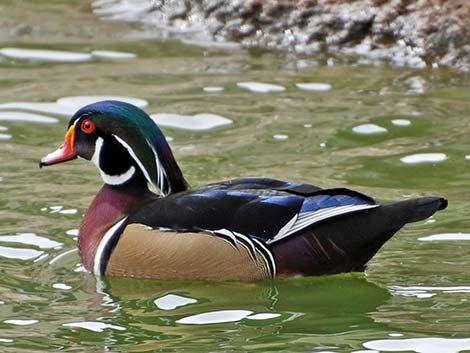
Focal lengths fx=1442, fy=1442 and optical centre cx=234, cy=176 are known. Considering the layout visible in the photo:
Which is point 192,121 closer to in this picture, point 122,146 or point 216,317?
point 122,146

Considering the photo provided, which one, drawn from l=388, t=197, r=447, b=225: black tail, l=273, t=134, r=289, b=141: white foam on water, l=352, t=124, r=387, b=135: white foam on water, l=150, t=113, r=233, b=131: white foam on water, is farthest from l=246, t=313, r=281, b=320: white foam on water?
l=150, t=113, r=233, b=131: white foam on water

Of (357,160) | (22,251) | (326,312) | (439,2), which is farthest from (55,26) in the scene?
(326,312)

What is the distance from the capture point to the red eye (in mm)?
7578

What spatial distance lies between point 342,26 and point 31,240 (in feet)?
15.3

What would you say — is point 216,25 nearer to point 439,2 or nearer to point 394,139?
point 439,2

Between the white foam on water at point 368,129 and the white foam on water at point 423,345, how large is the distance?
3.69 metres

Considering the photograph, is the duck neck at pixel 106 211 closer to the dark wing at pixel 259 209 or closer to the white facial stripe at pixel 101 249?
the white facial stripe at pixel 101 249

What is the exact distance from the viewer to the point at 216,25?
40.2 ft

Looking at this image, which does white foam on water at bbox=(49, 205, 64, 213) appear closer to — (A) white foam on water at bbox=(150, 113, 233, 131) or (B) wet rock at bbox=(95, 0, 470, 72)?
(A) white foam on water at bbox=(150, 113, 233, 131)

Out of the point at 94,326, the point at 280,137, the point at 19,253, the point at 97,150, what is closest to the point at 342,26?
the point at 280,137

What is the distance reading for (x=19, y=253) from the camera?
758cm

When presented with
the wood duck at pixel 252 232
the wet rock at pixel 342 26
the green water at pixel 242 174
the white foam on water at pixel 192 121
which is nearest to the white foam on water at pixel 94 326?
the green water at pixel 242 174

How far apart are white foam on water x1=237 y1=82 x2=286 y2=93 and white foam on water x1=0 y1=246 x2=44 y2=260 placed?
11.3ft

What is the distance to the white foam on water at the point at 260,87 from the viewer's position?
35.0 feet
